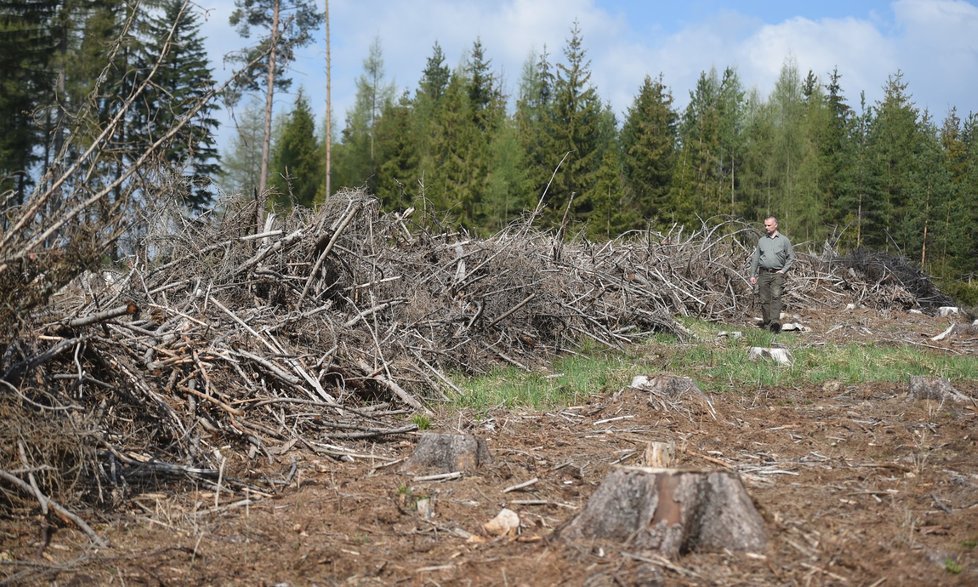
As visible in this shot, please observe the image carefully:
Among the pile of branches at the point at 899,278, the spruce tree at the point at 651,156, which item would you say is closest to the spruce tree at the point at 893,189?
the spruce tree at the point at 651,156

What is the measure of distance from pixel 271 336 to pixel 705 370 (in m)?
4.43

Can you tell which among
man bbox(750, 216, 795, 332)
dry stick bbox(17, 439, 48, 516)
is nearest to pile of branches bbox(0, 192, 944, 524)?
dry stick bbox(17, 439, 48, 516)

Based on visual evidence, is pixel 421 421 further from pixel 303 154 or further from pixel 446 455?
pixel 303 154

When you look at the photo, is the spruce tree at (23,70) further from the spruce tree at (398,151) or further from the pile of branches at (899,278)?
the pile of branches at (899,278)

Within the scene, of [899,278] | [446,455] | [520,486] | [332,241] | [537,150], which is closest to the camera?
[520,486]

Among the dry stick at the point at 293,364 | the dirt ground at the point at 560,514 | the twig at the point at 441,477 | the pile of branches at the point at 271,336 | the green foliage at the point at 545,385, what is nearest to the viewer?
the dirt ground at the point at 560,514

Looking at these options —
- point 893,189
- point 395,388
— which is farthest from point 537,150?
point 395,388

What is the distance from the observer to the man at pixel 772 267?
42.6 ft

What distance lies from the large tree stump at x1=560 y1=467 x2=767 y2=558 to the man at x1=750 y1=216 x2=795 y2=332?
10.0m

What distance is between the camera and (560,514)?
4164 millimetres

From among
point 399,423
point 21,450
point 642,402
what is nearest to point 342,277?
point 399,423

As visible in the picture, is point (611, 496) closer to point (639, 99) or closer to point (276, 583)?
point (276, 583)

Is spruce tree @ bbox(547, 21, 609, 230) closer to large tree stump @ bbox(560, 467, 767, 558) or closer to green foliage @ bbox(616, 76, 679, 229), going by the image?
green foliage @ bbox(616, 76, 679, 229)

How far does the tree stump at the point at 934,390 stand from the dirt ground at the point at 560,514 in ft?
0.42
